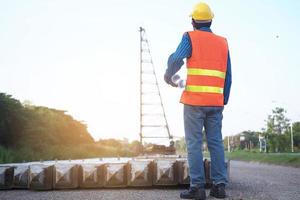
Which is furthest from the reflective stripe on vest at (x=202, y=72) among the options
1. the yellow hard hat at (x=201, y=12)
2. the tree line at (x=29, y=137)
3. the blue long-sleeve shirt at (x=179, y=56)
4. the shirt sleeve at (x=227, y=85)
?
the tree line at (x=29, y=137)

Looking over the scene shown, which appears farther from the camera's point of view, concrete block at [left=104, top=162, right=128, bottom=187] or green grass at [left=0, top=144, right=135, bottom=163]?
green grass at [left=0, top=144, right=135, bottom=163]

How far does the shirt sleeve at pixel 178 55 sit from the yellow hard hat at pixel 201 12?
1.04 ft

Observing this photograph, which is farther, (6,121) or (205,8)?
(6,121)

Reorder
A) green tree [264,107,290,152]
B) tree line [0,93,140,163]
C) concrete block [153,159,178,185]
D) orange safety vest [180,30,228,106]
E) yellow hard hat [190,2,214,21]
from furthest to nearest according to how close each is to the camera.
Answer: green tree [264,107,290,152] → tree line [0,93,140,163] → concrete block [153,159,178,185] → yellow hard hat [190,2,214,21] → orange safety vest [180,30,228,106]

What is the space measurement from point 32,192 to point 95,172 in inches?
32.0

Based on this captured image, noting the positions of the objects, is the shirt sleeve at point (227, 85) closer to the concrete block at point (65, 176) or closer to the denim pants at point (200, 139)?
the denim pants at point (200, 139)

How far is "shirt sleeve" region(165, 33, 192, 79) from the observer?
185 inches

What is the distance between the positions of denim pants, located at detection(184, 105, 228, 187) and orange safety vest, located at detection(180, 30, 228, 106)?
0.09m

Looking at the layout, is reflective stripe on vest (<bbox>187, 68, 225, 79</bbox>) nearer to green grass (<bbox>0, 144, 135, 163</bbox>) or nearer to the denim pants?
the denim pants

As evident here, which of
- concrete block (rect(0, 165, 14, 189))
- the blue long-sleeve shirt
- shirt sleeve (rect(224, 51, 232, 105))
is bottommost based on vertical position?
concrete block (rect(0, 165, 14, 189))

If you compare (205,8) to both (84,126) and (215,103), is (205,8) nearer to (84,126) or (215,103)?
(215,103)

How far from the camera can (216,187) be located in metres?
4.79

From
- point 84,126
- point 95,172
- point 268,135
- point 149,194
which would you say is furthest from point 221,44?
point 268,135

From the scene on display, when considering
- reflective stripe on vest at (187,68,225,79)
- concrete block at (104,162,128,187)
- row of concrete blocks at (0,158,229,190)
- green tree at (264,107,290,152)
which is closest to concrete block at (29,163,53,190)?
row of concrete blocks at (0,158,229,190)
